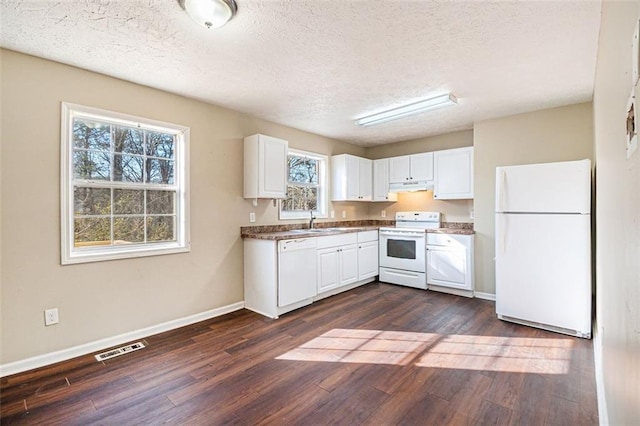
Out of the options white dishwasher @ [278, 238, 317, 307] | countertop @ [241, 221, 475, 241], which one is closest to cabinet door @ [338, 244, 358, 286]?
countertop @ [241, 221, 475, 241]

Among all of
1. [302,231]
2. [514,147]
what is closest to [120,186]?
[302,231]

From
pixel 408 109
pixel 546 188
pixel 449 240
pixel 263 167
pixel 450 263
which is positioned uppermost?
pixel 408 109

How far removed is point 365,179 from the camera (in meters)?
5.45

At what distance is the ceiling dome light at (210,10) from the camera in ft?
5.82

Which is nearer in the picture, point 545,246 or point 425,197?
point 545,246

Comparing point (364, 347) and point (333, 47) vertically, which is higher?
point (333, 47)

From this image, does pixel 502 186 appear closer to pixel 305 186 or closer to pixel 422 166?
pixel 422 166

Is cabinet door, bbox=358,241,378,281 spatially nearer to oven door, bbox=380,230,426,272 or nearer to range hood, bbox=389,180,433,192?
oven door, bbox=380,230,426,272

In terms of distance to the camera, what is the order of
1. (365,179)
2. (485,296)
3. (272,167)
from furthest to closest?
(365,179) < (485,296) < (272,167)

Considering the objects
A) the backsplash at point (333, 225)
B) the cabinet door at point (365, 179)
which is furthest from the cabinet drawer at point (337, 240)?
the cabinet door at point (365, 179)

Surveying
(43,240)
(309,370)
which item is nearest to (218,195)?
(43,240)

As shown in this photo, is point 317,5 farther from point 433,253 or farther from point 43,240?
point 433,253

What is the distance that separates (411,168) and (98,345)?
4554mm

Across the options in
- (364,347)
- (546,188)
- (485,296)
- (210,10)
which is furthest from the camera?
(485,296)
